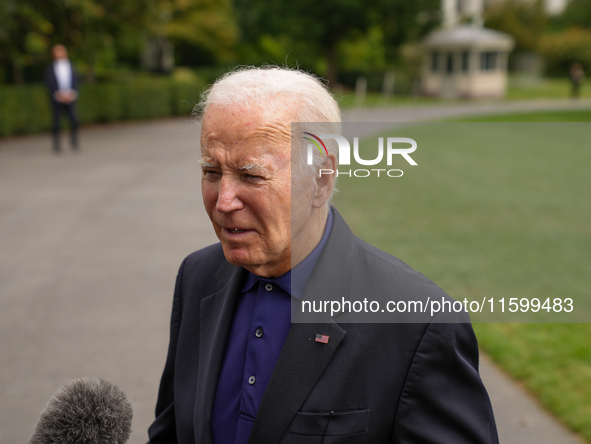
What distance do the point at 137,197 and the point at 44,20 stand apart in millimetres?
9207

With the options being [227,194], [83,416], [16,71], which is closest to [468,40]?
[16,71]

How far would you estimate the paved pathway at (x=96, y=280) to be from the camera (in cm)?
407

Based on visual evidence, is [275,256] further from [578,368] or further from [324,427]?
[578,368]

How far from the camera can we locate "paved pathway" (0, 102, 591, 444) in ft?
13.4

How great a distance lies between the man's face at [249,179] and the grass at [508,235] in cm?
73

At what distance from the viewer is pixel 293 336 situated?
171 centimetres

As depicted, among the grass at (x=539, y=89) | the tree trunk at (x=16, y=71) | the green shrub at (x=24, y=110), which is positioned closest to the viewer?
the green shrub at (x=24, y=110)

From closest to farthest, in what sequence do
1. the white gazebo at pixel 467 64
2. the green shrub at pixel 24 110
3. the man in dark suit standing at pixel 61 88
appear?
the man in dark suit standing at pixel 61 88 < the green shrub at pixel 24 110 < the white gazebo at pixel 467 64

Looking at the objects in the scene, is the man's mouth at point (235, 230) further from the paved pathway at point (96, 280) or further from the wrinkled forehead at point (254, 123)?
the paved pathway at point (96, 280)

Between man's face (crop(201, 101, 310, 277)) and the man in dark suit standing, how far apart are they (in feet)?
44.6

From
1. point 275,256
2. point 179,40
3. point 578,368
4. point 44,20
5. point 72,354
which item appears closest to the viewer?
point 275,256

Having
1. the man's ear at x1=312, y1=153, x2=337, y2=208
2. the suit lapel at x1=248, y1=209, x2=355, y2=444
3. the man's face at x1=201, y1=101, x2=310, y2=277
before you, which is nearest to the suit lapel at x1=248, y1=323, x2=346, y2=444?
the suit lapel at x1=248, y1=209, x2=355, y2=444

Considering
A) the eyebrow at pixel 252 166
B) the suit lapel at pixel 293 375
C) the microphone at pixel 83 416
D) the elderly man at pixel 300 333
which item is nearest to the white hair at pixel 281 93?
the elderly man at pixel 300 333

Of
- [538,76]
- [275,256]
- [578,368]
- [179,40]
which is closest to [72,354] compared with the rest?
[275,256]
